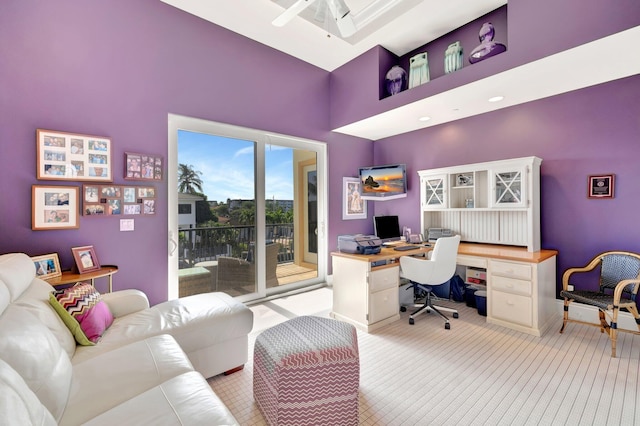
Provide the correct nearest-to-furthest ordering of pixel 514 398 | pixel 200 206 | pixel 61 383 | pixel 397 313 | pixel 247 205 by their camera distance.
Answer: pixel 61 383
pixel 514 398
pixel 397 313
pixel 200 206
pixel 247 205

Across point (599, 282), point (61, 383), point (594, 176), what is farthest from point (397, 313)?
point (61, 383)

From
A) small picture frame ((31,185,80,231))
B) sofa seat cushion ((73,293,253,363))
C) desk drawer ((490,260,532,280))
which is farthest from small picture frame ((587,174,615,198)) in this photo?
small picture frame ((31,185,80,231))

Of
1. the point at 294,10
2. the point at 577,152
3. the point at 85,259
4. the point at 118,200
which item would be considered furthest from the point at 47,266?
the point at 577,152

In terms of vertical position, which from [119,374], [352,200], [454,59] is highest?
[454,59]

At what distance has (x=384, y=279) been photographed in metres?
2.90

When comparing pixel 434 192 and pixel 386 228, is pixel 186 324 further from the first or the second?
pixel 434 192

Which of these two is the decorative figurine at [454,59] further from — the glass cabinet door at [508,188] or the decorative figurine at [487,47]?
the glass cabinet door at [508,188]

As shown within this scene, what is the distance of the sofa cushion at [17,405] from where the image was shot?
2.40 feet

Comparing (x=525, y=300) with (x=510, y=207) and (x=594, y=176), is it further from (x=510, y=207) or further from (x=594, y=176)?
(x=594, y=176)

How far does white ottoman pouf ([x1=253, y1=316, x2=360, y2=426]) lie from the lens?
1457 mm

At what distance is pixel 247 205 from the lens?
3.65 meters

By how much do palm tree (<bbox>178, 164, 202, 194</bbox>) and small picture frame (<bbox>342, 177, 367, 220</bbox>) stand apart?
230 cm

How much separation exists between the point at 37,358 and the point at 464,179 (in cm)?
420

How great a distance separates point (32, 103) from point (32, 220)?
3.17 ft
